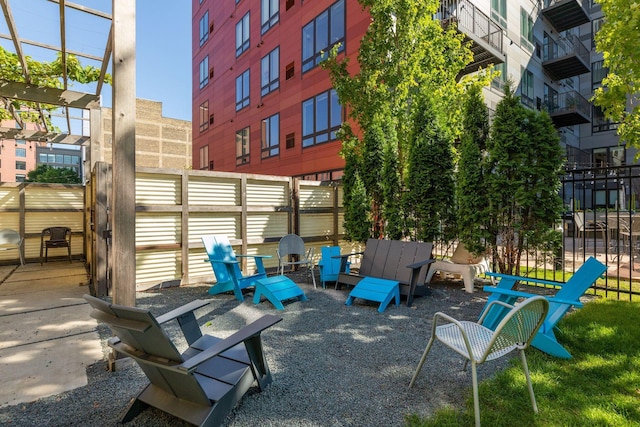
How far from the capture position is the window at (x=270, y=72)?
49.6 ft

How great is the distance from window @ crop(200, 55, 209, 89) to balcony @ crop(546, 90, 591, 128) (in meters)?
19.7

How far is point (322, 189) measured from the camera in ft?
28.3

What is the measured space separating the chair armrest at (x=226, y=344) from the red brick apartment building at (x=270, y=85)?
9.70 meters

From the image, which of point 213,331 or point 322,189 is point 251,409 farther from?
point 322,189

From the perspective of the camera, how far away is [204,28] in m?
22.2

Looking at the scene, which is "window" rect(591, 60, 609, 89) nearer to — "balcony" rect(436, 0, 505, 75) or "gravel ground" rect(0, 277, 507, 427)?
"balcony" rect(436, 0, 505, 75)

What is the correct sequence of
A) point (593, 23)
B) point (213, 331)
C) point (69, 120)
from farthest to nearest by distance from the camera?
point (593, 23), point (69, 120), point (213, 331)

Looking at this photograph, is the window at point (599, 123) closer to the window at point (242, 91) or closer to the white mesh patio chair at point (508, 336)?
the window at point (242, 91)

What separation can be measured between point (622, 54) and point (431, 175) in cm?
327

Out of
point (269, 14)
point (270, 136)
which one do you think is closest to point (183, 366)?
point (270, 136)

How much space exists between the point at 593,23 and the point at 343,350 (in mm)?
26558

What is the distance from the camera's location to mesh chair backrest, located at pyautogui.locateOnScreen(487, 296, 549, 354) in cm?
211

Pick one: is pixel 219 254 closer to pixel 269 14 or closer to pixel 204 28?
pixel 269 14

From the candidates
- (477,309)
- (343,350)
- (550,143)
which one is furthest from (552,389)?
(550,143)
